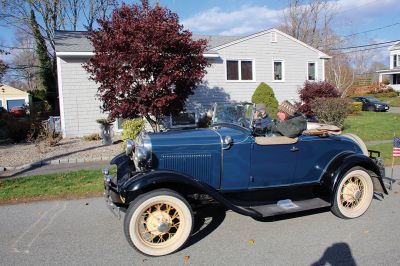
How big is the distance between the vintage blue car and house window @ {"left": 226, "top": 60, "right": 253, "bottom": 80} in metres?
13.6

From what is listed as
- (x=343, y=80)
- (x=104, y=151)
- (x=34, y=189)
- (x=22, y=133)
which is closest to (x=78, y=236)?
(x=34, y=189)

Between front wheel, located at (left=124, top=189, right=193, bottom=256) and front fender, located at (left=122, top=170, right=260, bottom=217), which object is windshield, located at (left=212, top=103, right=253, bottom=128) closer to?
front fender, located at (left=122, top=170, right=260, bottom=217)

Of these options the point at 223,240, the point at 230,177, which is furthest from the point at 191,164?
the point at 223,240

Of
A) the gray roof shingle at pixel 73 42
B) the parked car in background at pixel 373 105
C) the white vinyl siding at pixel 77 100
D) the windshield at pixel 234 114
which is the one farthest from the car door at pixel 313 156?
the parked car in background at pixel 373 105

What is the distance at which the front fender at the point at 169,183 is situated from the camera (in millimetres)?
4184

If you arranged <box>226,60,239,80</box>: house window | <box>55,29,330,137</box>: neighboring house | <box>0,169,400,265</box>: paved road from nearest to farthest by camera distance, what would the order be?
<box>0,169,400,265</box>: paved road, <box>55,29,330,137</box>: neighboring house, <box>226,60,239,80</box>: house window

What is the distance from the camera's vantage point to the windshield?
5227mm

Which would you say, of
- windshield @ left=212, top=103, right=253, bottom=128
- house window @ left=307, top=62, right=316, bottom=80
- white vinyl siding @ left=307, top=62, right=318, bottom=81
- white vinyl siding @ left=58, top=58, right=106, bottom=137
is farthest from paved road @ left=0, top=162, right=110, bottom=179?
white vinyl siding @ left=307, top=62, right=318, bottom=81

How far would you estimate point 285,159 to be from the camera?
16.8 ft

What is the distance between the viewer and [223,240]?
180 inches

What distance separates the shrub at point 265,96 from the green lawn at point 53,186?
1134cm

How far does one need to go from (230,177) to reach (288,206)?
0.88 meters

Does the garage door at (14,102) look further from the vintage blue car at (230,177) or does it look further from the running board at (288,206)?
the running board at (288,206)

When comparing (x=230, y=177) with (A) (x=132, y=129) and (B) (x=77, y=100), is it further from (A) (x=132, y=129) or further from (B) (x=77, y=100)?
(B) (x=77, y=100)
